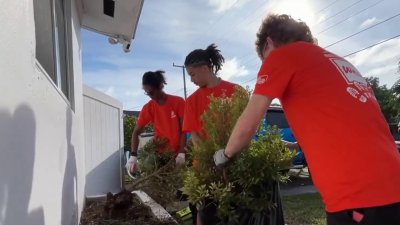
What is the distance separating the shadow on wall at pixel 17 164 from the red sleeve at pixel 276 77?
3.27 ft

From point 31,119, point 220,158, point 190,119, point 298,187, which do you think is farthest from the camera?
point 298,187

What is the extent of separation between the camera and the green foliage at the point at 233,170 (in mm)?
2525

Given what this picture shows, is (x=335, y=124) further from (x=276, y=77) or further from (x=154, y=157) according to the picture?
(x=154, y=157)

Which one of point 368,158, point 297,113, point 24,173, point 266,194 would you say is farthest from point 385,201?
point 24,173

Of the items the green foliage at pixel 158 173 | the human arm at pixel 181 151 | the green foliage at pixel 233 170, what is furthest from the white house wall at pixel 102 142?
the green foliage at pixel 233 170

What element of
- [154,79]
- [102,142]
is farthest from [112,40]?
[154,79]

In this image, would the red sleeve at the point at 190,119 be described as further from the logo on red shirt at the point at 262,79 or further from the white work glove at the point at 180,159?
the logo on red shirt at the point at 262,79

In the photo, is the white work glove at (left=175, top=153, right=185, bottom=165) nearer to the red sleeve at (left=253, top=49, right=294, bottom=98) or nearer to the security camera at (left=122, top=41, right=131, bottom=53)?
the red sleeve at (left=253, top=49, right=294, bottom=98)

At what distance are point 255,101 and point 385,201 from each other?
0.67 metres

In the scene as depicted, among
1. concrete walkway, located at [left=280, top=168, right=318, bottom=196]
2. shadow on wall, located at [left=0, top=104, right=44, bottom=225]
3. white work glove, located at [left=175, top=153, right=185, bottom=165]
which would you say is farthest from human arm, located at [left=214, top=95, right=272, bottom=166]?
concrete walkway, located at [left=280, top=168, right=318, bottom=196]

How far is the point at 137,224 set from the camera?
4.37 meters

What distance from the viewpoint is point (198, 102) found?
3.65 metres

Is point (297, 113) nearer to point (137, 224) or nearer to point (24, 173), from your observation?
point (24, 173)

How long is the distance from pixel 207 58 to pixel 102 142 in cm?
486
